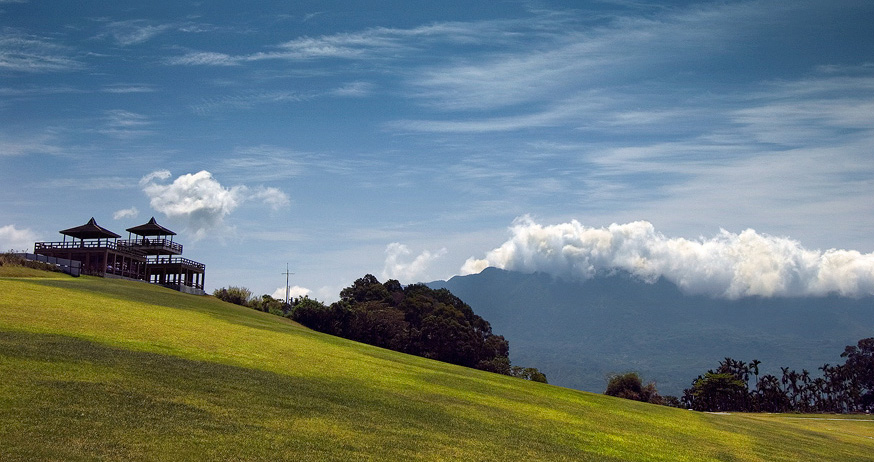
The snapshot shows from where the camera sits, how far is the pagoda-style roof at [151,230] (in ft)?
305

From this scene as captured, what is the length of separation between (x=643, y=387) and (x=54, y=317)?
8233 cm

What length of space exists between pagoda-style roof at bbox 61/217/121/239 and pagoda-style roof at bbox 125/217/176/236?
8103mm

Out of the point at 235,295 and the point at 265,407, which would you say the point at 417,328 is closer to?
the point at 235,295

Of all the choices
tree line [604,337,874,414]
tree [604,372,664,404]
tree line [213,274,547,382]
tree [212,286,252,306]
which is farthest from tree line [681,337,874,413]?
tree [212,286,252,306]

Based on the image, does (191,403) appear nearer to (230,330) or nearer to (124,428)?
(124,428)

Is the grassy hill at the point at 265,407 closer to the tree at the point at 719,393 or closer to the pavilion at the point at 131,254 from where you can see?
the pavilion at the point at 131,254

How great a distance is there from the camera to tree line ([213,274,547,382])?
90750mm

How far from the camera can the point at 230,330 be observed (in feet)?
136

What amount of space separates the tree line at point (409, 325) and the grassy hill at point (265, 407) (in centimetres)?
4679

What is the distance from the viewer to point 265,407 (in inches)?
886

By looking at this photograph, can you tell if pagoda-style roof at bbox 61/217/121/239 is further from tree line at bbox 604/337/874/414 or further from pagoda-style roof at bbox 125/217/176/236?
tree line at bbox 604/337/874/414

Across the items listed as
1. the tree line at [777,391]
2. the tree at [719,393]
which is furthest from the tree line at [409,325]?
the tree line at [777,391]

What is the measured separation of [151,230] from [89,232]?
10544mm

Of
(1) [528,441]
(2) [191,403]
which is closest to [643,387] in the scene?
(1) [528,441]
